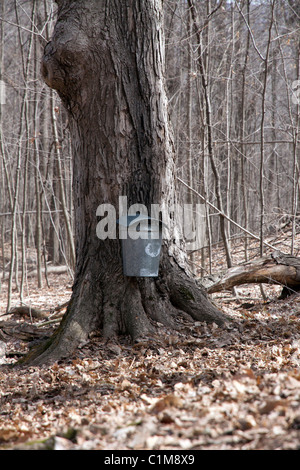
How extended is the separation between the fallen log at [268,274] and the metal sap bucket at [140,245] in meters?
1.89

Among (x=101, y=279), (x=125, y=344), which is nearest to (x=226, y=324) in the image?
(x=125, y=344)

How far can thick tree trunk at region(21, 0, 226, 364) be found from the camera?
3.75 m

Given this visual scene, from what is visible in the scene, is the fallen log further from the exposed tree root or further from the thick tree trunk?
the thick tree trunk

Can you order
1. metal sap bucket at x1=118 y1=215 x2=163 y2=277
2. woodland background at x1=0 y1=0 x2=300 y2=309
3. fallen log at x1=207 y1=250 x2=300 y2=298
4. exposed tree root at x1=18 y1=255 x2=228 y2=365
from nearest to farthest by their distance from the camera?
metal sap bucket at x1=118 y1=215 x2=163 y2=277
exposed tree root at x1=18 y1=255 x2=228 y2=365
fallen log at x1=207 y1=250 x2=300 y2=298
woodland background at x1=0 y1=0 x2=300 y2=309

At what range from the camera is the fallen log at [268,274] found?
523cm

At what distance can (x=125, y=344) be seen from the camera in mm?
3672

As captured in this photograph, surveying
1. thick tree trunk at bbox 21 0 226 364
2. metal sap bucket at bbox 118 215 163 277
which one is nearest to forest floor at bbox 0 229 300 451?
thick tree trunk at bbox 21 0 226 364

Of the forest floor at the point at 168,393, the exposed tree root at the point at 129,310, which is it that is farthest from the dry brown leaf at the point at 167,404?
the exposed tree root at the point at 129,310

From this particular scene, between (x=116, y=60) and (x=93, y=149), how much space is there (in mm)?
810

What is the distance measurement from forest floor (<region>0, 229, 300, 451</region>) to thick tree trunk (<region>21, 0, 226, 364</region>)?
28cm

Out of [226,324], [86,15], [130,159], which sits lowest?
[226,324]

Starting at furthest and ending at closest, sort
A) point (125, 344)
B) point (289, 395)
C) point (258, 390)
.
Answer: point (125, 344) → point (258, 390) → point (289, 395)

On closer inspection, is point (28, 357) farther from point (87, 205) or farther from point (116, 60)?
point (116, 60)

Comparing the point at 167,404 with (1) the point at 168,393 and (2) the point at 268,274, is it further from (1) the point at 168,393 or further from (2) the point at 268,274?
(2) the point at 268,274
